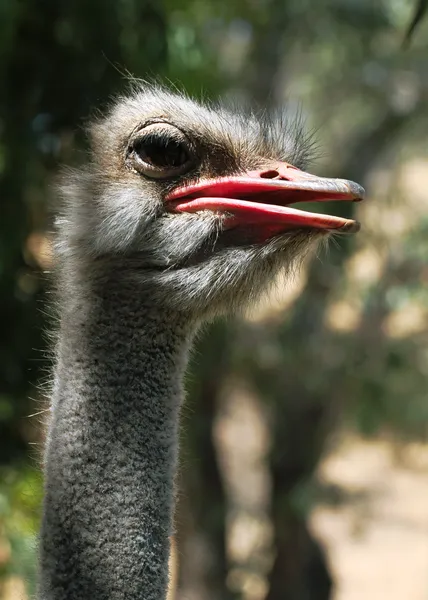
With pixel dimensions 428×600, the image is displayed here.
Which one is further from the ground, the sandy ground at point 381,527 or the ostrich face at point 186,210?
the ostrich face at point 186,210

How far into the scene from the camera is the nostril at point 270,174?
2.03m

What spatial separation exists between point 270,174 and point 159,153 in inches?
9.3

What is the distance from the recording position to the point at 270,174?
2043 millimetres

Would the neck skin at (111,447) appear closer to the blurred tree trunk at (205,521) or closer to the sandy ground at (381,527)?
the blurred tree trunk at (205,521)

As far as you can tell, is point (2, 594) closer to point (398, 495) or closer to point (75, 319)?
point (75, 319)

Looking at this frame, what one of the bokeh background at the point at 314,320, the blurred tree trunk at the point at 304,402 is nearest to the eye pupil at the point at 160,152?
the bokeh background at the point at 314,320

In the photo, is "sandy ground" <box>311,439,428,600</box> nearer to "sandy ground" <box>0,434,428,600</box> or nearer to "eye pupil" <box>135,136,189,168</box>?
"sandy ground" <box>0,434,428,600</box>

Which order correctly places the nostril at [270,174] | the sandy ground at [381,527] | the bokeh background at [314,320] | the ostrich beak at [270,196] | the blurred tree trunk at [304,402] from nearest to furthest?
the ostrich beak at [270,196], the nostril at [270,174], the bokeh background at [314,320], the blurred tree trunk at [304,402], the sandy ground at [381,527]

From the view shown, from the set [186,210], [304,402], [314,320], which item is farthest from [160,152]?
[304,402]

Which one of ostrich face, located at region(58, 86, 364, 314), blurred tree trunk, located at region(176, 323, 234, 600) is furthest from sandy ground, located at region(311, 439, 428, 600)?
ostrich face, located at region(58, 86, 364, 314)

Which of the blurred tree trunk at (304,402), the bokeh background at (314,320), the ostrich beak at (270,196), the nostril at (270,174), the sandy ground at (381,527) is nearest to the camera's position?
the ostrich beak at (270,196)

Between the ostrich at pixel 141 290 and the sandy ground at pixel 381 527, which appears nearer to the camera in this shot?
the ostrich at pixel 141 290

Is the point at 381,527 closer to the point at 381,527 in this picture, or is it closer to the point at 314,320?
the point at 381,527

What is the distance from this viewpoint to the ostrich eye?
2072 mm
